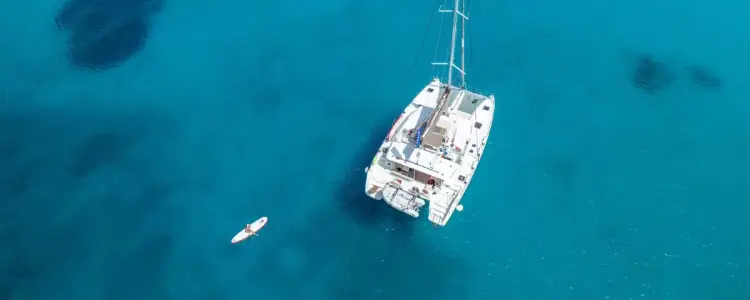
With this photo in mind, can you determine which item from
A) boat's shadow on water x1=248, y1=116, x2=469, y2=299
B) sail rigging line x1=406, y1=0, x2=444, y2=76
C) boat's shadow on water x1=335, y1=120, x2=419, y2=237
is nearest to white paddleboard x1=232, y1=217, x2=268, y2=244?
boat's shadow on water x1=248, y1=116, x2=469, y2=299

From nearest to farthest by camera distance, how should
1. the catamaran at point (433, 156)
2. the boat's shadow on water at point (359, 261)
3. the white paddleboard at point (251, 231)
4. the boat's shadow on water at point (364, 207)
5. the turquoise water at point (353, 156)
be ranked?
1. the boat's shadow on water at point (359, 261)
2. the catamaran at point (433, 156)
3. the turquoise water at point (353, 156)
4. the white paddleboard at point (251, 231)
5. the boat's shadow on water at point (364, 207)

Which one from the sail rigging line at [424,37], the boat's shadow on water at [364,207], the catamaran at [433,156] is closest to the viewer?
the catamaran at [433,156]

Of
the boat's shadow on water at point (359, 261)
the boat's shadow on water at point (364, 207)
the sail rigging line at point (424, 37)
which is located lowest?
the boat's shadow on water at point (359, 261)

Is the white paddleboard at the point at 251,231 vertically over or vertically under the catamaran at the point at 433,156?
under

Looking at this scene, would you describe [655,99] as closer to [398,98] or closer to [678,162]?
[678,162]

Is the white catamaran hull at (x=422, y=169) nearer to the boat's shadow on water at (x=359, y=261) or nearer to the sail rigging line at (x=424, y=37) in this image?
the boat's shadow on water at (x=359, y=261)

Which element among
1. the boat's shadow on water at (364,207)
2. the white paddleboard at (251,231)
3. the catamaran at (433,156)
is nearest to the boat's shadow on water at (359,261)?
the boat's shadow on water at (364,207)

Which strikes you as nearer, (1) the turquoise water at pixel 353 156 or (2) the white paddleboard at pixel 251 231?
(1) the turquoise water at pixel 353 156

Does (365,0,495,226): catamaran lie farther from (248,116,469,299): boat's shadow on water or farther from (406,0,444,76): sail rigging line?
(406,0,444,76): sail rigging line
